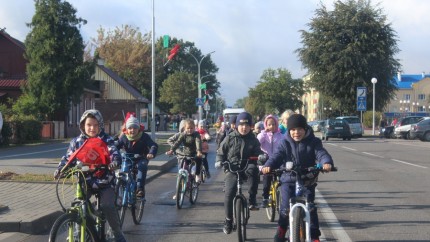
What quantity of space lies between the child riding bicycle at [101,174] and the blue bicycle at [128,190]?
6.13ft

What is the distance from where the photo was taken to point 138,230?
843cm

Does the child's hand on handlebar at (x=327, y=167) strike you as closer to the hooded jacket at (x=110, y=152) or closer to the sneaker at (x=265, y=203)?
the hooded jacket at (x=110, y=152)

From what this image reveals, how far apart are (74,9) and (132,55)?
37835 millimetres

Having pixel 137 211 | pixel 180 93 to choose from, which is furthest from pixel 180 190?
→ pixel 180 93

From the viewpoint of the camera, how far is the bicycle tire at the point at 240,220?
723 cm

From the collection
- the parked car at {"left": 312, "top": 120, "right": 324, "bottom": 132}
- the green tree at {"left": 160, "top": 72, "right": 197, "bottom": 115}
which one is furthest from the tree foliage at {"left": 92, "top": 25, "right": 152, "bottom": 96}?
the parked car at {"left": 312, "top": 120, "right": 324, "bottom": 132}

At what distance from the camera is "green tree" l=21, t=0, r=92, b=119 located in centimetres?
3628

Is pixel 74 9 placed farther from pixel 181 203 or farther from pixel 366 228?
pixel 366 228

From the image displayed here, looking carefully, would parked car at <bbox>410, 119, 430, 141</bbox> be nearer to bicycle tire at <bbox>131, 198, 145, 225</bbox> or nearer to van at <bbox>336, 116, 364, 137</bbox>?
van at <bbox>336, 116, 364, 137</bbox>

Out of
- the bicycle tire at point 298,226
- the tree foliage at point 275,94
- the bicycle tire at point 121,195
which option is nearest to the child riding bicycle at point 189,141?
the bicycle tire at point 121,195

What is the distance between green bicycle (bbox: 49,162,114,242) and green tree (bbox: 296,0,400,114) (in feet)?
167

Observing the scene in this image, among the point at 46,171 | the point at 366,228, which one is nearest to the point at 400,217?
the point at 366,228

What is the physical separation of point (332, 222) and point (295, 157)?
290cm

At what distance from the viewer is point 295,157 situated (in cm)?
634
